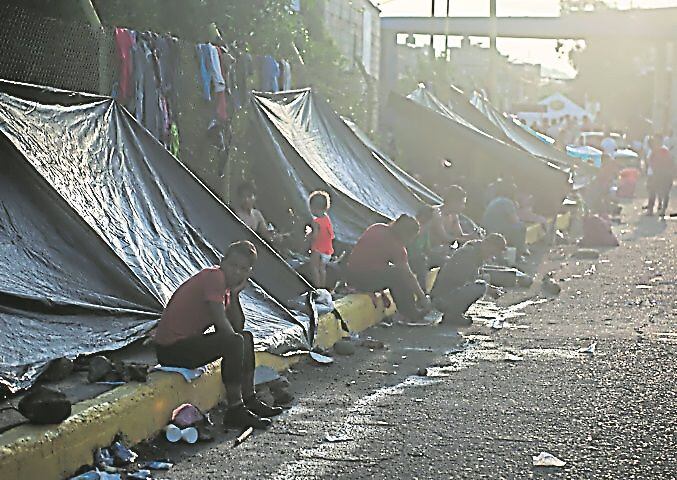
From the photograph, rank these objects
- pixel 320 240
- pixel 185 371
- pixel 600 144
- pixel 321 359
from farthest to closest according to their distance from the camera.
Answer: pixel 600 144
pixel 320 240
pixel 321 359
pixel 185 371

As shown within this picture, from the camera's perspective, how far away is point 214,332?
27.3ft

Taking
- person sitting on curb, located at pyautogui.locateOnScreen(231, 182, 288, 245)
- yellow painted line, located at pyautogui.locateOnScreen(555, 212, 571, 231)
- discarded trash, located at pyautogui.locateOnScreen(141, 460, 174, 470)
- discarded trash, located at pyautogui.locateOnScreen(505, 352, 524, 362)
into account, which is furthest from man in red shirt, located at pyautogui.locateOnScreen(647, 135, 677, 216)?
discarded trash, located at pyautogui.locateOnScreen(141, 460, 174, 470)

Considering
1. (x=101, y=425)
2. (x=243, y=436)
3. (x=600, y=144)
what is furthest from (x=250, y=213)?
(x=600, y=144)

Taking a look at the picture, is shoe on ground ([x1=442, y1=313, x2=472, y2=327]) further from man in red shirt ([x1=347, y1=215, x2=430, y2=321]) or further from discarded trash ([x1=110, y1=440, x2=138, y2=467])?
discarded trash ([x1=110, y1=440, x2=138, y2=467])

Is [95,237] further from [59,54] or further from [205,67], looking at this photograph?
[205,67]

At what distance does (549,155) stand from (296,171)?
13868 mm

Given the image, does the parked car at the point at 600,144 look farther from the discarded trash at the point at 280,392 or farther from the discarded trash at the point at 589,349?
the discarded trash at the point at 280,392

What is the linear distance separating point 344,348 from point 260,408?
2.73 m

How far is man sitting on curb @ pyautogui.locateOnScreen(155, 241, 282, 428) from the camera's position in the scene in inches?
325

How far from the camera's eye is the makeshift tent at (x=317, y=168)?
48.4 ft

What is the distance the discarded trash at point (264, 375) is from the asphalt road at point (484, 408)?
23 centimetres

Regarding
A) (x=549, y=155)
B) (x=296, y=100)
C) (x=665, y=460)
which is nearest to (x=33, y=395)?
(x=665, y=460)

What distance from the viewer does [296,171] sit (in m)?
14.9

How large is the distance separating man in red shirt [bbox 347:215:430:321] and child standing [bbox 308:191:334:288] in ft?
1.11
